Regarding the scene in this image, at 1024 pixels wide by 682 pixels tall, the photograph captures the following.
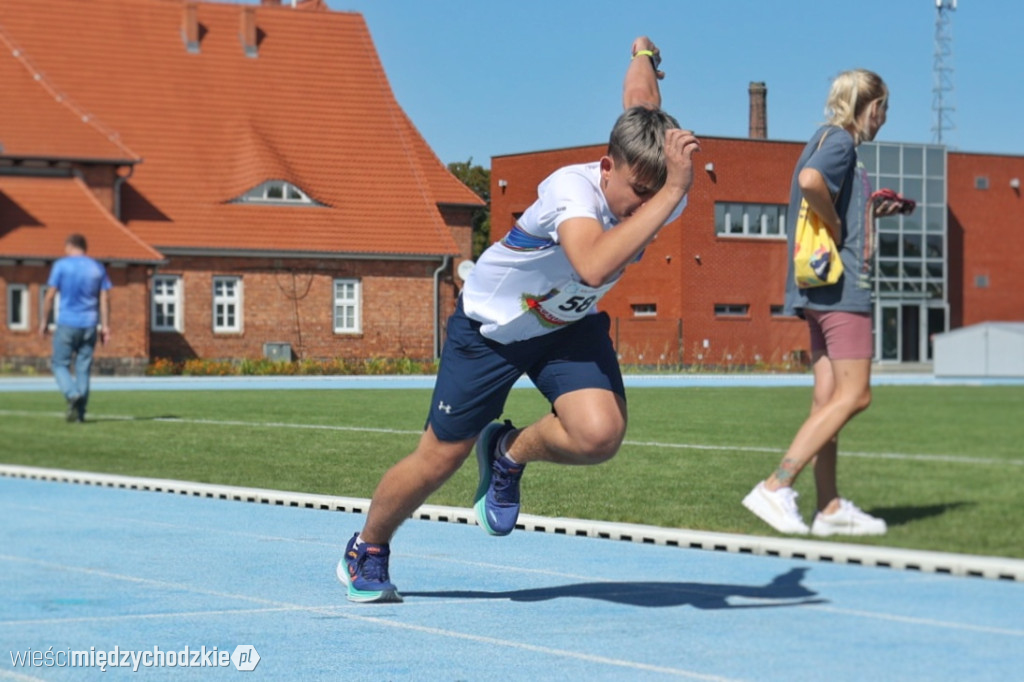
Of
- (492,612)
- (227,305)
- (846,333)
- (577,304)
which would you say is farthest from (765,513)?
(227,305)

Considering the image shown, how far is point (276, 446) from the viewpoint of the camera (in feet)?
53.8

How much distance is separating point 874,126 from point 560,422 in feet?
10.1

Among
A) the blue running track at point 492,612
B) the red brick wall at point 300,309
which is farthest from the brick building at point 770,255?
the blue running track at point 492,612

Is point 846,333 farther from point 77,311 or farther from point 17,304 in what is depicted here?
point 17,304

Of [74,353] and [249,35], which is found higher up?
[249,35]

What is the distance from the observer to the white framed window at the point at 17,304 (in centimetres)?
4481

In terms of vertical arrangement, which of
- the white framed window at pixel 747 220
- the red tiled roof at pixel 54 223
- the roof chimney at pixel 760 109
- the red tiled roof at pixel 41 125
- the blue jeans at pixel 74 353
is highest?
the roof chimney at pixel 760 109

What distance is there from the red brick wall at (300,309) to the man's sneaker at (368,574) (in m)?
43.2

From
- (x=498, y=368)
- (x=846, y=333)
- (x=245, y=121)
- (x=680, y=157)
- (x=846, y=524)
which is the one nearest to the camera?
(x=680, y=157)

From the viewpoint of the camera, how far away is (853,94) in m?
8.46

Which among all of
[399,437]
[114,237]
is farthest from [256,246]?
[399,437]

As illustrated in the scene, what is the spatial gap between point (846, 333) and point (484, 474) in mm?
2768

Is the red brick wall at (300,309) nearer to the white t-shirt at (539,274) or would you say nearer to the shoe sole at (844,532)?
the shoe sole at (844,532)

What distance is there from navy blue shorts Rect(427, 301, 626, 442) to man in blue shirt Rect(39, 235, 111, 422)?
13.7m
